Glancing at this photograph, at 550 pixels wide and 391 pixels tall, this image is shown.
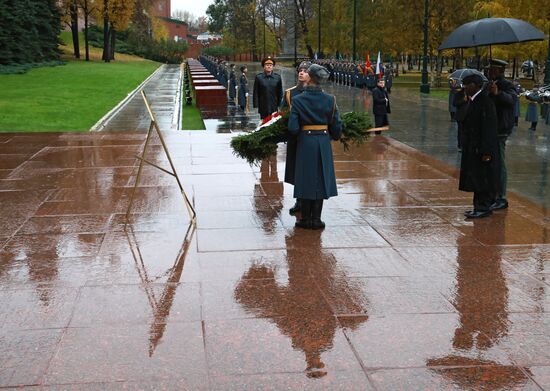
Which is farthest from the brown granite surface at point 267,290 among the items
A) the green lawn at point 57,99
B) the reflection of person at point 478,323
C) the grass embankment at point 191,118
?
the green lawn at point 57,99

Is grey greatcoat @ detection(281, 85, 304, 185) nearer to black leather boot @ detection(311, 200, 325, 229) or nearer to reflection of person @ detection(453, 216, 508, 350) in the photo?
black leather boot @ detection(311, 200, 325, 229)

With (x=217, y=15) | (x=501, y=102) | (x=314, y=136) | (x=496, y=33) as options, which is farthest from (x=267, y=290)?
(x=217, y=15)

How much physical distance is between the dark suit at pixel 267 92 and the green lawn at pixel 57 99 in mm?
6062

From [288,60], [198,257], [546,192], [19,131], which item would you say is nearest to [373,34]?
[19,131]

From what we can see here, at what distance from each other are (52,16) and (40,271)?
2129 inches

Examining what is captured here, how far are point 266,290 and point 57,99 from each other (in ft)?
72.0

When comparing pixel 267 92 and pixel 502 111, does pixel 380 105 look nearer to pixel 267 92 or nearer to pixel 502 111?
pixel 267 92

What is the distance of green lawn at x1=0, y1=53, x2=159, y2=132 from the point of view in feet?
62.6

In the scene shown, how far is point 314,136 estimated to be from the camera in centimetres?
740

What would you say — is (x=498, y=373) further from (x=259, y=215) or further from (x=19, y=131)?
(x=19, y=131)

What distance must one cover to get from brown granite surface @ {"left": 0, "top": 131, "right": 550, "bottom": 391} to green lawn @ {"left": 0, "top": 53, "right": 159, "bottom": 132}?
921cm

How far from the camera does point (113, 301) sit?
5.54 m

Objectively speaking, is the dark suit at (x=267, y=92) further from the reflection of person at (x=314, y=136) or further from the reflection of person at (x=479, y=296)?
the reflection of person at (x=479, y=296)

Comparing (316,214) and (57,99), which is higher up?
(57,99)
